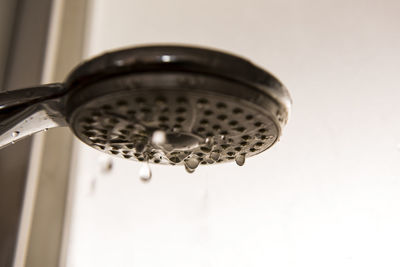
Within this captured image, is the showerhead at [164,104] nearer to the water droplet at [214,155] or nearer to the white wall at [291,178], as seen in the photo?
the water droplet at [214,155]

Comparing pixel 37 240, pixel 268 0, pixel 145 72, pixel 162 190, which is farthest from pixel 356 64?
pixel 37 240

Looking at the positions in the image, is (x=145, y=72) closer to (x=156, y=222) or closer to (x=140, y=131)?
(x=140, y=131)

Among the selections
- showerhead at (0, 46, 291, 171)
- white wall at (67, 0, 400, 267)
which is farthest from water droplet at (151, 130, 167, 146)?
white wall at (67, 0, 400, 267)

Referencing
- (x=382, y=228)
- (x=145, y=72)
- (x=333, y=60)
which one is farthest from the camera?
(x=333, y=60)

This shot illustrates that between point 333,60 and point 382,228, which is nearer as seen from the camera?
point 382,228

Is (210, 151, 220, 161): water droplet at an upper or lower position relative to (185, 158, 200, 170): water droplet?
upper

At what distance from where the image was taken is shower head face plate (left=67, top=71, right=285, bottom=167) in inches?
11.1

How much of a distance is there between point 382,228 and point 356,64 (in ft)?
0.89

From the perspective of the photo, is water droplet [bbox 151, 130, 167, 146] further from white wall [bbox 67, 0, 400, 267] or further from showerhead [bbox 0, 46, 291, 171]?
white wall [bbox 67, 0, 400, 267]

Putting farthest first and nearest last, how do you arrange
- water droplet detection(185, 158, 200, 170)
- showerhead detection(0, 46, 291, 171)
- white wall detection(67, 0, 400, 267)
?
white wall detection(67, 0, 400, 267) < water droplet detection(185, 158, 200, 170) < showerhead detection(0, 46, 291, 171)

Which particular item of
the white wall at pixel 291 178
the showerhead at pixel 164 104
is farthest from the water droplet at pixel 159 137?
the white wall at pixel 291 178

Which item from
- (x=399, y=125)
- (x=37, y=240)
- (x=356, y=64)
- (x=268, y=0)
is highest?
(x=268, y=0)

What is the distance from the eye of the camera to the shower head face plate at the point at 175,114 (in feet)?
0.92

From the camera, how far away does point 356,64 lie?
0.68m
